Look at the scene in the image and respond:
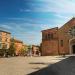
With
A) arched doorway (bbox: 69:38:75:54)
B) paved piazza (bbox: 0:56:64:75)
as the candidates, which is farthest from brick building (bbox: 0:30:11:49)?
paved piazza (bbox: 0:56:64:75)

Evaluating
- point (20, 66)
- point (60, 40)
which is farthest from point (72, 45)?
point (20, 66)

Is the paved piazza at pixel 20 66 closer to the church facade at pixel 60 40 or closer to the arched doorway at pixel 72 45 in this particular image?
the arched doorway at pixel 72 45

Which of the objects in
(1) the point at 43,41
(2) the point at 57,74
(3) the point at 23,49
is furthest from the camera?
(3) the point at 23,49

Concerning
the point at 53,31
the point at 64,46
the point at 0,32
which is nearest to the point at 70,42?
the point at 64,46

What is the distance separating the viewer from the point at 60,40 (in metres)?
65.9

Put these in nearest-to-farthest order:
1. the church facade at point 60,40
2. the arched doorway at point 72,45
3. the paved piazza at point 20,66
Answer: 1. the paved piazza at point 20,66
2. the arched doorway at point 72,45
3. the church facade at point 60,40

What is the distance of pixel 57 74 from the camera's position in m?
15.7

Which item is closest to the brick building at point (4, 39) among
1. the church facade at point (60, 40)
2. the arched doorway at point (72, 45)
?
the church facade at point (60, 40)

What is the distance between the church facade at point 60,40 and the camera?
63875 mm

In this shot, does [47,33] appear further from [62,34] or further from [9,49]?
[9,49]

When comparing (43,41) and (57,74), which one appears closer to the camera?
(57,74)

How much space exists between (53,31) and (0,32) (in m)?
28.7

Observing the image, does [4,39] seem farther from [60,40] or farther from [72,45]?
[72,45]

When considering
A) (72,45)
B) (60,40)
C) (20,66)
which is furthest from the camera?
(60,40)
